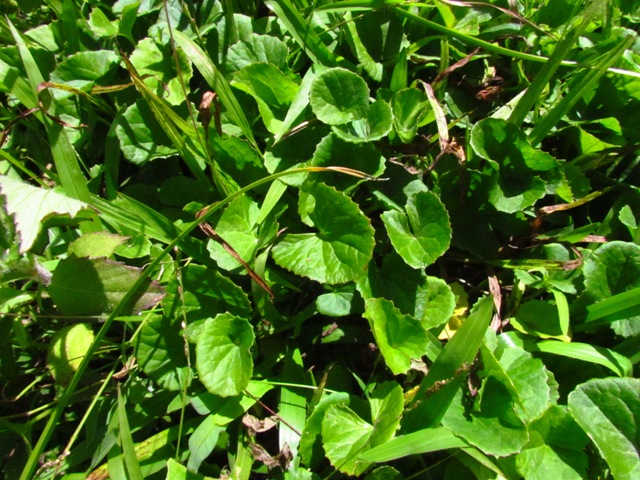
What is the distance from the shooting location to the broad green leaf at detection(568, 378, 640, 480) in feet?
4.08

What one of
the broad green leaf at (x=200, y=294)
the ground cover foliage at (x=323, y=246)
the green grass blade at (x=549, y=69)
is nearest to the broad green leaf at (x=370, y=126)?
the ground cover foliage at (x=323, y=246)

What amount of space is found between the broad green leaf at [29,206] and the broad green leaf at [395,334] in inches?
28.7

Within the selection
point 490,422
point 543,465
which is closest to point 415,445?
point 490,422

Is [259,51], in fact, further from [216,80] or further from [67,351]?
[67,351]

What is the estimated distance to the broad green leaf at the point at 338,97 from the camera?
56.7 inches

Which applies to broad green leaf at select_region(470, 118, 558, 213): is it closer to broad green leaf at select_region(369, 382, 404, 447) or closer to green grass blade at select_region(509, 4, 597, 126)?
green grass blade at select_region(509, 4, 597, 126)

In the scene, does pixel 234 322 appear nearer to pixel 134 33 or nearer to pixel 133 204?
pixel 133 204

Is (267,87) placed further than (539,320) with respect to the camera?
Yes

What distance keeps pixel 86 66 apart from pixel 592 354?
65.6 inches

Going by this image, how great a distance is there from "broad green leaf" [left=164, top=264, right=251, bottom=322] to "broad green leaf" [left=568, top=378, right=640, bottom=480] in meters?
0.86

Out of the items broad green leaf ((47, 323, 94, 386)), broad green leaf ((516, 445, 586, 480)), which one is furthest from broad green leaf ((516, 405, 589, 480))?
broad green leaf ((47, 323, 94, 386))

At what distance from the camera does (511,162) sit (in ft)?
4.94

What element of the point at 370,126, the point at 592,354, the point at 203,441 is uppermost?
the point at 370,126

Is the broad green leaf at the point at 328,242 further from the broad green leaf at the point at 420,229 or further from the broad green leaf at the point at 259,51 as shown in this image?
the broad green leaf at the point at 259,51
